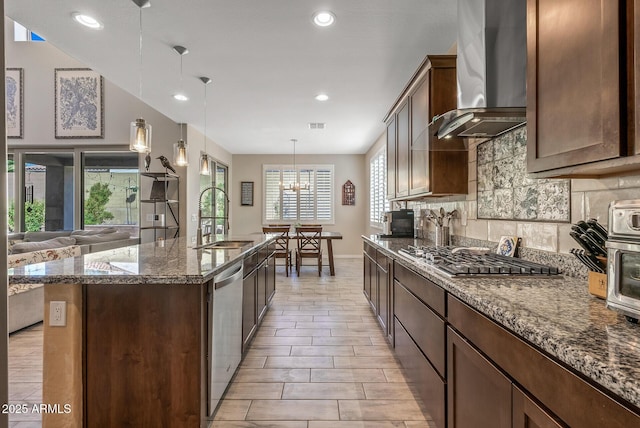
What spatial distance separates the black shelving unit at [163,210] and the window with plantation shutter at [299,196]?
2856mm

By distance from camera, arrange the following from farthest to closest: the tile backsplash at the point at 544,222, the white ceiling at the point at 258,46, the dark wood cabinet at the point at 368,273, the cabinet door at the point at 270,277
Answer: the cabinet door at the point at 270,277
the dark wood cabinet at the point at 368,273
the white ceiling at the point at 258,46
the tile backsplash at the point at 544,222

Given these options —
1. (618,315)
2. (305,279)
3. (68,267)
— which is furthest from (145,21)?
(305,279)

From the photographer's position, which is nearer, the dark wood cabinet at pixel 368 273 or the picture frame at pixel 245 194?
the dark wood cabinet at pixel 368 273

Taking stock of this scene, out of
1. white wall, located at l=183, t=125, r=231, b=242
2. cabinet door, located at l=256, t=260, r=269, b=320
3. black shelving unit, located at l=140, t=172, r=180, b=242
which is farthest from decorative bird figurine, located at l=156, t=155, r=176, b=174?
cabinet door, located at l=256, t=260, r=269, b=320

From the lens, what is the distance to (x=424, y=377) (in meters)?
1.72

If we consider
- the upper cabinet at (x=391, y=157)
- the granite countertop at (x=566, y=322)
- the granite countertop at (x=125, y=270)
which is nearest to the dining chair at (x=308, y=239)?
the upper cabinet at (x=391, y=157)

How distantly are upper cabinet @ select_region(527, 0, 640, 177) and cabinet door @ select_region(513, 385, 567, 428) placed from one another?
2.33 feet

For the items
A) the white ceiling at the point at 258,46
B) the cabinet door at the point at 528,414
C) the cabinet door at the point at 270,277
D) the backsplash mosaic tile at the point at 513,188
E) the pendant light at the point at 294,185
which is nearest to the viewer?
the cabinet door at the point at 528,414

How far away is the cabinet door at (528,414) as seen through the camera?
770 millimetres

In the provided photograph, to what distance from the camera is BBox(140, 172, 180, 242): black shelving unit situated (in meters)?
5.42

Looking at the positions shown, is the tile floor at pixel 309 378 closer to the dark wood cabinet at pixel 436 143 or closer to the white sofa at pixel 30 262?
the white sofa at pixel 30 262

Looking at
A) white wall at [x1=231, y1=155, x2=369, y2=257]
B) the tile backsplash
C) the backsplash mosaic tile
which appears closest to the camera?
the tile backsplash

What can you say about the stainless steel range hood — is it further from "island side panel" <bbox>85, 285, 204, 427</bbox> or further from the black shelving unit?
the black shelving unit

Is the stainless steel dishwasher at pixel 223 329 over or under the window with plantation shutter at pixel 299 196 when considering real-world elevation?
under
